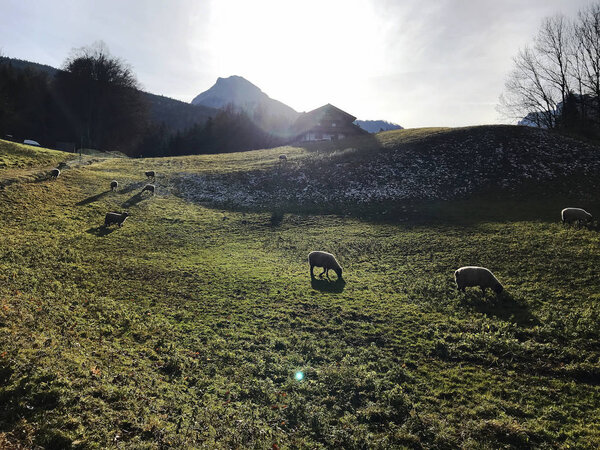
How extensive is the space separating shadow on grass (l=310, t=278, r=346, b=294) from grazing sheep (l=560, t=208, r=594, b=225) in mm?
23241

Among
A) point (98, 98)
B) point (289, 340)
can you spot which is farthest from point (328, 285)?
point (98, 98)

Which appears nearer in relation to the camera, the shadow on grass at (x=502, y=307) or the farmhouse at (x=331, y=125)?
the shadow on grass at (x=502, y=307)

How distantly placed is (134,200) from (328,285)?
2863 centimetres

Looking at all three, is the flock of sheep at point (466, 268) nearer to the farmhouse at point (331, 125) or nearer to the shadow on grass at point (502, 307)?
the shadow on grass at point (502, 307)

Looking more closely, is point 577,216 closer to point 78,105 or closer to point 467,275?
point 467,275

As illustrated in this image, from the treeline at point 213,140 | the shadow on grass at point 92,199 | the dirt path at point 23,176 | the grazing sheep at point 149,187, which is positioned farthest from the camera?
the treeline at point 213,140

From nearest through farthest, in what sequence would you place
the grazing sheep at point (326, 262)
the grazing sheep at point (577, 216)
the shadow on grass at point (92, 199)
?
the grazing sheep at point (326, 262) < the grazing sheep at point (577, 216) < the shadow on grass at point (92, 199)

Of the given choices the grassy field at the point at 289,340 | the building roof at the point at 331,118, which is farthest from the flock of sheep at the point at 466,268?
the building roof at the point at 331,118

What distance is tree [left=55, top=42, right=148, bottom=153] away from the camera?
82.7m

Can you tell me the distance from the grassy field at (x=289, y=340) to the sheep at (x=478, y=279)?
25.2 inches

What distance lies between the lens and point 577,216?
→ 2764 cm

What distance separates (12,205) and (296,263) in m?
26.2

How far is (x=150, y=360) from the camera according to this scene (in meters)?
11.6

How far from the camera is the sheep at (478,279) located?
58.6 ft
